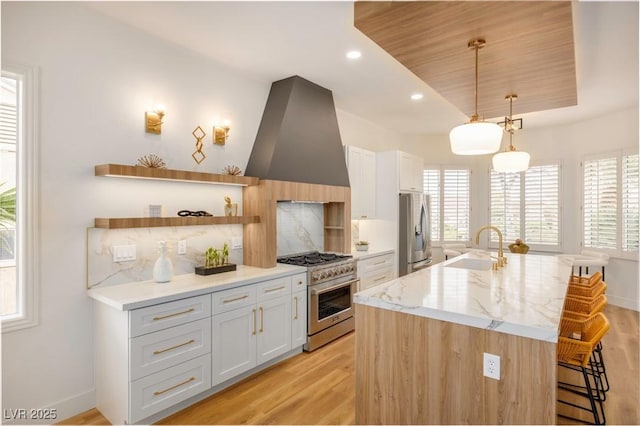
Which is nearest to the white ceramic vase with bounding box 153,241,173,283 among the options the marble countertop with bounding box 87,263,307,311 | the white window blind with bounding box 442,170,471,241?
the marble countertop with bounding box 87,263,307,311

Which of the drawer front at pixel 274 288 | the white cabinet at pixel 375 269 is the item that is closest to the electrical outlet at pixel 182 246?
the drawer front at pixel 274 288

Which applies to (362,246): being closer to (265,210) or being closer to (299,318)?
(299,318)

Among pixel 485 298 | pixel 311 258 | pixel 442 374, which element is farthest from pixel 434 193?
pixel 442 374

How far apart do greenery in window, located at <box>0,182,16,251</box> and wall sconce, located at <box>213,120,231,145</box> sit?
5.23 feet

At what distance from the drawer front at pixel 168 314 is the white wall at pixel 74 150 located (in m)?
0.63

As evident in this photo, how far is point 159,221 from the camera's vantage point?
8.95 feet

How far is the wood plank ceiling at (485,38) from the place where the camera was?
206cm

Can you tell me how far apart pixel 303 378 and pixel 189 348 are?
3.41ft

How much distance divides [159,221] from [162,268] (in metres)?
0.37

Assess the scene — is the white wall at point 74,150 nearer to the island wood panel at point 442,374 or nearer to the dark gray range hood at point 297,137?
the dark gray range hood at point 297,137

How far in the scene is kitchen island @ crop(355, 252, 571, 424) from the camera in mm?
1549

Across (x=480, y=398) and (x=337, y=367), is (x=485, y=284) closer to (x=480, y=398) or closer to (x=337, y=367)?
(x=480, y=398)

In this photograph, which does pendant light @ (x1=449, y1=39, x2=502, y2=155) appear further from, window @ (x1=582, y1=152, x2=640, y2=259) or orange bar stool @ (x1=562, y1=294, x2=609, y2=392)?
window @ (x1=582, y1=152, x2=640, y2=259)

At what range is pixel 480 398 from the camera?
5.44ft
